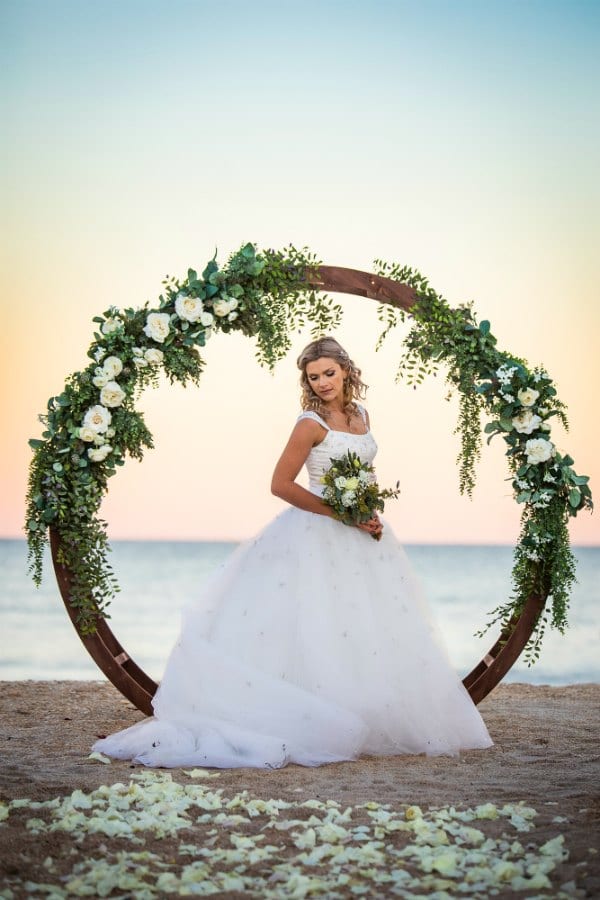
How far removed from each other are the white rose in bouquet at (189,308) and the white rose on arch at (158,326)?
97 mm

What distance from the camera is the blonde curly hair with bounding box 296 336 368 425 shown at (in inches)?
253

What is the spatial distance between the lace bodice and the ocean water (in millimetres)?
3273

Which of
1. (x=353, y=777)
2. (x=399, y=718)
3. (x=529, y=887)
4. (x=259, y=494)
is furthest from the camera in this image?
(x=259, y=494)

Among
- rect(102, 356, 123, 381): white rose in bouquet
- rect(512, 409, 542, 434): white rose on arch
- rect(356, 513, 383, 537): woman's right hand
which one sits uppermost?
rect(102, 356, 123, 381): white rose in bouquet

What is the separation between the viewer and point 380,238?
9219 mm

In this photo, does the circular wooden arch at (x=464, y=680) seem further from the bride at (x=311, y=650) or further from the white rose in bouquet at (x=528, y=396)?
the white rose in bouquet at (x=528, y=396)

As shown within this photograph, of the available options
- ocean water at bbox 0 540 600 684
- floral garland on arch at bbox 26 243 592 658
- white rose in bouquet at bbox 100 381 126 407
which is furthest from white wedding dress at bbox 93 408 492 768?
ocean water at bbox 0 540 600 684

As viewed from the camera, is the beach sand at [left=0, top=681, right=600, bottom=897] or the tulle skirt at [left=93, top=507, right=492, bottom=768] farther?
the tulle skirt at [left=93, top=507, right=492, bottom=768]

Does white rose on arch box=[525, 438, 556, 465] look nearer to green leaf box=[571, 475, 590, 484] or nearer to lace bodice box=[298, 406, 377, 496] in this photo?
green leaf box=[571, 475, 590, 484]

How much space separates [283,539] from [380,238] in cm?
397

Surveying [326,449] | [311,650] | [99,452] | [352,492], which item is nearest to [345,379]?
[326,449]

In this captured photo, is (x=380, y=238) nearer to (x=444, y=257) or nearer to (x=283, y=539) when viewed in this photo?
(x=444, y=257)

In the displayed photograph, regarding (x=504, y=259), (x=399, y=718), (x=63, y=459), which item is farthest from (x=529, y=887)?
(x=504, y=259)

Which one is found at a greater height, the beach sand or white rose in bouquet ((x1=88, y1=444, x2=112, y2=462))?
white rose in bouquet ((x1=88, y1=444, x2=112, y2=462))
